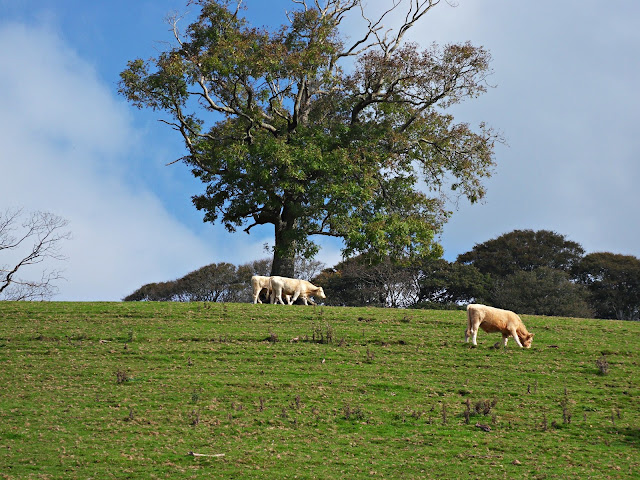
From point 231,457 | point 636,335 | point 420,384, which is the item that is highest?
point 636,335

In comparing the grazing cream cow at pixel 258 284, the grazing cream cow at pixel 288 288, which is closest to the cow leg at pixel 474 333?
the grazing cream cow at pixel 288 288

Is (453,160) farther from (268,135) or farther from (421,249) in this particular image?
(268,135)

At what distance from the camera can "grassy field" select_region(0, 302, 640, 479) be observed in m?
14.1

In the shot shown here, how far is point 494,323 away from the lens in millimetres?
23625

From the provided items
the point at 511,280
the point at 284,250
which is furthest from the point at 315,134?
the point at 511,280

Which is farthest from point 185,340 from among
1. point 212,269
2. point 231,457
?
point 212,269

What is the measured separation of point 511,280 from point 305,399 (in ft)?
153

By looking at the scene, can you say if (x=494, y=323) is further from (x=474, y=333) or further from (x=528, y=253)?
(x=528, y=253)

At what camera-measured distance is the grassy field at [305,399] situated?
14.1 meters

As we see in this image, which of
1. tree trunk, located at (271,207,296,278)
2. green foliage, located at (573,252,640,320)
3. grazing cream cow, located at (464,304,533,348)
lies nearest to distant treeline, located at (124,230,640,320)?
green foliage, located at (573,252,640,320)

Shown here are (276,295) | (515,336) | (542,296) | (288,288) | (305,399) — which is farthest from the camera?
(542,296)

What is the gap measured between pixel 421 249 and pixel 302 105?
1151 cm

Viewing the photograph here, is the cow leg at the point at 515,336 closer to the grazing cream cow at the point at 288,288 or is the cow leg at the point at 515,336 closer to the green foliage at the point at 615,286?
the grazing cream cow at the point at 288,288

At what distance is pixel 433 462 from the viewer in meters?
14.2
